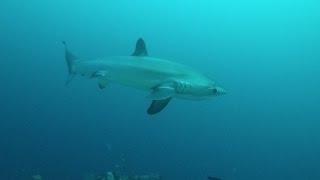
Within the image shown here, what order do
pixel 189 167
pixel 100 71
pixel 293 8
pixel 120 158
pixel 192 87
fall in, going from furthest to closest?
pixel 293 8 < pixel 189 167 < pixel 120 158 < pixel 100 71 < pixel 192 87

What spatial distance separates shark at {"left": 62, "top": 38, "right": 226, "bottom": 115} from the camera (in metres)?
6.57

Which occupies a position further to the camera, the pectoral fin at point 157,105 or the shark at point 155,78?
the pectoral fin at point 157,105

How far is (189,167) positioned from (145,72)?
12.7m

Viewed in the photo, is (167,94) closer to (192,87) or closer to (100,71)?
(192,87)

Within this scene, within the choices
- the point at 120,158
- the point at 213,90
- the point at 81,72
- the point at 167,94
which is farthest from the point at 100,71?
the point at 120,158

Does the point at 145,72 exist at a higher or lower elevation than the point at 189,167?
higher

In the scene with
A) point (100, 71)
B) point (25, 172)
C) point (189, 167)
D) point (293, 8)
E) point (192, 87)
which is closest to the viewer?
point (192, 87)

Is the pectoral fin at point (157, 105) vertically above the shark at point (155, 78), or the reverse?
the shark at point (155, 78)

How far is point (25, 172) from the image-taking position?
16.0 meters

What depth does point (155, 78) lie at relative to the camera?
6785mm

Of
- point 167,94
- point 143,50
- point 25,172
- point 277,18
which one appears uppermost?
point 277,18

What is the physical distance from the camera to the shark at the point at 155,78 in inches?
259

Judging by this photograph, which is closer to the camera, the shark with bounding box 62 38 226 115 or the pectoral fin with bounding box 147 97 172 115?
the shark with bounding box 62 38 226 115

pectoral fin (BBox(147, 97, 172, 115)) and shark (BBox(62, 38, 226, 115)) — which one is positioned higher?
shark (BBox(62, 38, 226, 115))
